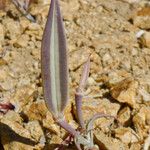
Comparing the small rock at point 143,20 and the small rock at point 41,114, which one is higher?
the small rock at point 143,20

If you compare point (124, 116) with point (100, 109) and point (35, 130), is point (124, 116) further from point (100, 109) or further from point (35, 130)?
point (35, 130)

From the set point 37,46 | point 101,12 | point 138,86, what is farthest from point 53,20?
point 101,12

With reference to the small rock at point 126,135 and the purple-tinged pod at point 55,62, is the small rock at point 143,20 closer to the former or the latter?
the small rock at point 126,135

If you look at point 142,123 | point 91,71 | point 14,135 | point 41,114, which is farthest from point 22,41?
point 142,123

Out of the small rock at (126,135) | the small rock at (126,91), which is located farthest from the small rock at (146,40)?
the small rock at (126,135)

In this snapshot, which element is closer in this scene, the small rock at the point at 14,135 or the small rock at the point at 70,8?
the small rock at the point at 14,135

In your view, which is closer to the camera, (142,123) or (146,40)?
(142,123)

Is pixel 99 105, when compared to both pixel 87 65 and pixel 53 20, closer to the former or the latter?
pixel 87 65
